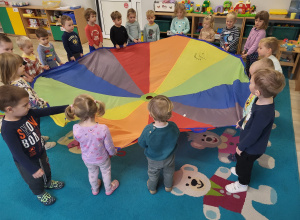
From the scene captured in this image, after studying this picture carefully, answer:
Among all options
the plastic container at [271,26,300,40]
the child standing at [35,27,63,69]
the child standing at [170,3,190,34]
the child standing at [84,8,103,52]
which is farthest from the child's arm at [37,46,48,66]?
the plastic container at [271,26,300,40]

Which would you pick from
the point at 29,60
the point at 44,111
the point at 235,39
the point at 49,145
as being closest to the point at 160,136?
the point at 44,111

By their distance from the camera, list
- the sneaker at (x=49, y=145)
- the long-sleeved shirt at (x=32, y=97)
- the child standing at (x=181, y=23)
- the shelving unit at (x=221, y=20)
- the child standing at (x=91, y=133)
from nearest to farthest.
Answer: the child standing at (x=91, y=133)
the long-sleeved shirt at (x=32, y=97)
the sneaker at (x=49, y=145)
the child standing at (x=181, y=23)
the shelving unit at (x=221, y=20)

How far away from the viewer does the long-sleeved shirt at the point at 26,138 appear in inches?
62.1

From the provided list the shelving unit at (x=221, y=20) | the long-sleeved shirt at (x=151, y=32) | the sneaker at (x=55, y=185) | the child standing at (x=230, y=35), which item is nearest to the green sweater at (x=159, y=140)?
the sneaker at (x=55, y=185)

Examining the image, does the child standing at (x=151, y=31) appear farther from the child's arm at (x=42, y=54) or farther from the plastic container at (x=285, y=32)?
the plastic container at (x=285, y=32)

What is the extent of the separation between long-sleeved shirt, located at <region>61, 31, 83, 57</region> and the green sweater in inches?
98.5

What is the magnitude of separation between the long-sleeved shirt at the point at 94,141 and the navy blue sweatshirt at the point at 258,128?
1106 millimetres

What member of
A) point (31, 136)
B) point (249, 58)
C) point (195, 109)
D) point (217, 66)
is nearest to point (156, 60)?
point (217, 66)

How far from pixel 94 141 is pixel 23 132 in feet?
1.76

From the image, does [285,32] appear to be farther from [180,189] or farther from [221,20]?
[180,189]

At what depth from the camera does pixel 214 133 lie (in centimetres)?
285

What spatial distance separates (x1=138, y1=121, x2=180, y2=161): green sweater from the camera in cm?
167

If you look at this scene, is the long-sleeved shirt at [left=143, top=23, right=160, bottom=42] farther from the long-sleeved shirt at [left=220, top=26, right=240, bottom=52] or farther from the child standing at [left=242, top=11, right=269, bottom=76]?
the child standing at [left=242, top=11, right=269, bottom=76]

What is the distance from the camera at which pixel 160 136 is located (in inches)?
65.9
